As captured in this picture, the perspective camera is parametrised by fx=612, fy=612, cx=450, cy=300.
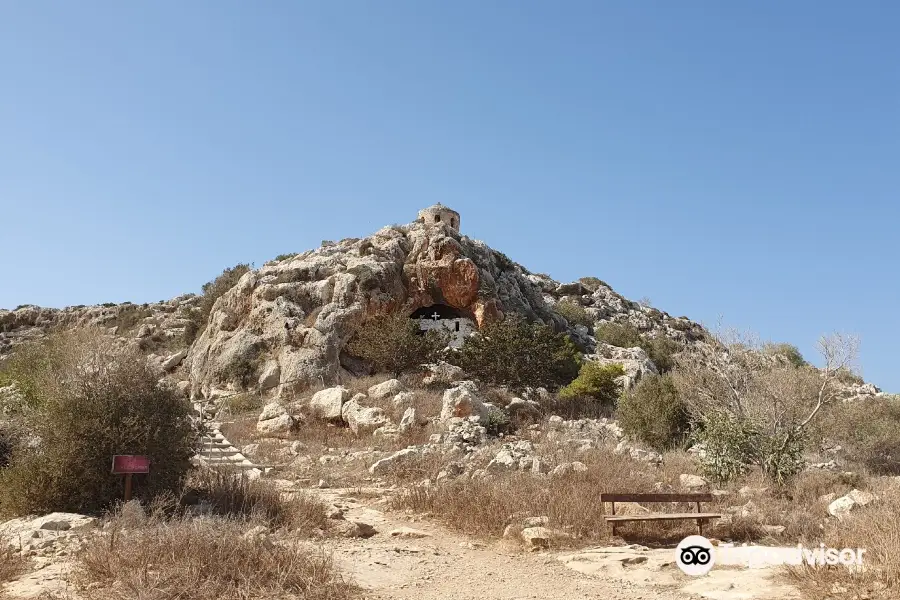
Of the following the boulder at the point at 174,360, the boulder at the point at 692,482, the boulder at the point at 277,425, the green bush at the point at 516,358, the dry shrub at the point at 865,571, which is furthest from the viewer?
the boulder at the point at 174,360

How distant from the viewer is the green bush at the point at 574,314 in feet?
130

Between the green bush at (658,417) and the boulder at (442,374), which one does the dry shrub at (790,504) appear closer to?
the green bush at (658,417)

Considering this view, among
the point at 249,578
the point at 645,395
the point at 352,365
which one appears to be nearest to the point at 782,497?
the point at 645,395

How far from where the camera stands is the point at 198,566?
4930 mm

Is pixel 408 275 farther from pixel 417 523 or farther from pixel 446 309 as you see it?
pixel 417 523

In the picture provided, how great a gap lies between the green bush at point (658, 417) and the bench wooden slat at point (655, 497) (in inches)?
283

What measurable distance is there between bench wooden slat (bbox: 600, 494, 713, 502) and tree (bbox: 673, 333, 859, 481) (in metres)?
3.60

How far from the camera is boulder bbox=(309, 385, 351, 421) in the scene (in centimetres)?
1797

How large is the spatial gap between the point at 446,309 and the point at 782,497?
23.6 metres

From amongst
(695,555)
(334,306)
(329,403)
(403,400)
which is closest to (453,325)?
(334,306)

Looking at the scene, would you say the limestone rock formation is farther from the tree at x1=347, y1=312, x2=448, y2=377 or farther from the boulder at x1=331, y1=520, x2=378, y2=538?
the boulder at x1=331, y1=520, x2=378, y2=538

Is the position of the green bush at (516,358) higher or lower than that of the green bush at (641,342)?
lower

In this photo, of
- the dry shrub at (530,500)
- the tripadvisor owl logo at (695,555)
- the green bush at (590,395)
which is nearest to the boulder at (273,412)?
the dry shrub at (530,500)

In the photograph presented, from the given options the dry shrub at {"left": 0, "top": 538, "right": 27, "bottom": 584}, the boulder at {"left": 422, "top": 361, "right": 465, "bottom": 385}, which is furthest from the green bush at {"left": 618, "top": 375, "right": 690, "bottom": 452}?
the dry shrub at {"left": 0, "top": 538, "right": 27, "bottom": 584}
